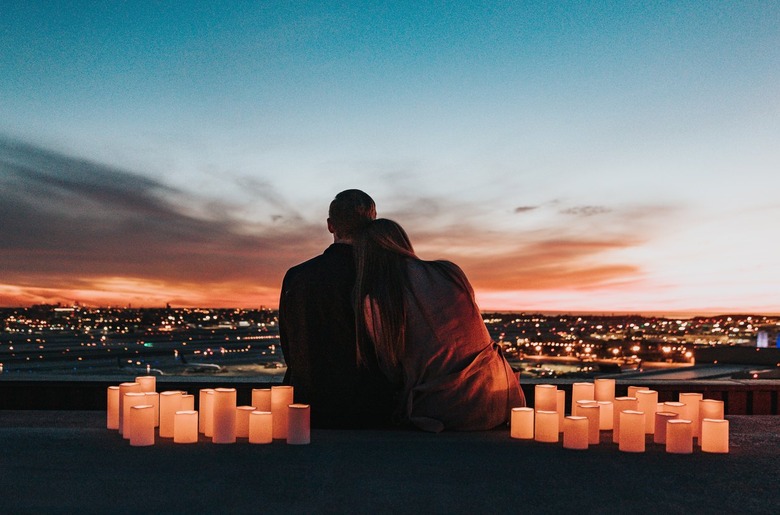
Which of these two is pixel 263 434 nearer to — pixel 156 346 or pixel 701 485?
pixel 701 485

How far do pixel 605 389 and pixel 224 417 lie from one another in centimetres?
205

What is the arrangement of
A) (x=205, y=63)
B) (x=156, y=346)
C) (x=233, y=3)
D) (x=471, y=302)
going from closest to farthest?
(x=471, y=302), (x=233, y=3), (x=205, y=63), (x=156, y=346)

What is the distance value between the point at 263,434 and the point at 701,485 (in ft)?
5.84

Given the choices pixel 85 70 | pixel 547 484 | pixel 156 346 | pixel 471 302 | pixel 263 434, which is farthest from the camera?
pixel 156 346

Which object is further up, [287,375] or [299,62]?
[299,62]

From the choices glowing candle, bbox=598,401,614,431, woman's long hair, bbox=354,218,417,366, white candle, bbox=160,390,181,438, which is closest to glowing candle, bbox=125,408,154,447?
white candle, bbox=160,390,181,438

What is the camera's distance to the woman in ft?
11.5

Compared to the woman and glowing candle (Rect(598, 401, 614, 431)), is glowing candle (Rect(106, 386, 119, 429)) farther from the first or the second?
glowing candle (Rect(598, 401, 614, 431))

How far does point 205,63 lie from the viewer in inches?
527

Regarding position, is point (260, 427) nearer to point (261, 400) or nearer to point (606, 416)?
point (261, 400)

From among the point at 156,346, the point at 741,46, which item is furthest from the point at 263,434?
the point at 156,346

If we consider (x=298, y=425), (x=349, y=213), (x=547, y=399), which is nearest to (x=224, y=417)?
(x=298, y=425)

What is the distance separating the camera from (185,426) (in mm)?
3207

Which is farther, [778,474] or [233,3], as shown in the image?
[233,3]
